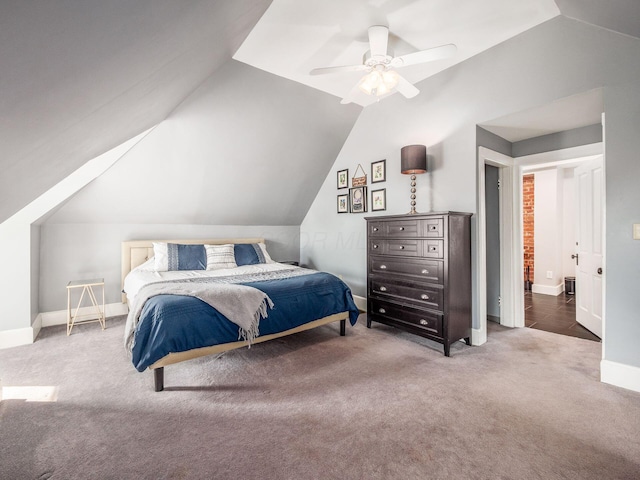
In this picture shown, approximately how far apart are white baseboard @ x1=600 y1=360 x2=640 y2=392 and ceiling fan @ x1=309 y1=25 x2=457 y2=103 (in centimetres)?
259

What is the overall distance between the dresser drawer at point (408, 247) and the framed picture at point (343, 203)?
3.88 ft

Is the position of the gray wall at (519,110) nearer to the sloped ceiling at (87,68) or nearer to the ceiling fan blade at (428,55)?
the ceiling fan blade at (428,55)

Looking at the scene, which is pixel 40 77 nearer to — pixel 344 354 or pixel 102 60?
pixel 102 60

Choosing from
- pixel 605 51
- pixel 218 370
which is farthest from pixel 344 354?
pixel 605 51

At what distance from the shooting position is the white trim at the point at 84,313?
3732mm

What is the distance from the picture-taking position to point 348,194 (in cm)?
459

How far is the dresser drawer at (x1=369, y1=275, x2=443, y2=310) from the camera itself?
115 inches

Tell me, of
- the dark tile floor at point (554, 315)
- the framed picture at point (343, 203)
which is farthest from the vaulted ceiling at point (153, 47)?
the dark tile floor at point (554, 315)

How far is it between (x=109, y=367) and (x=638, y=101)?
4.57 m

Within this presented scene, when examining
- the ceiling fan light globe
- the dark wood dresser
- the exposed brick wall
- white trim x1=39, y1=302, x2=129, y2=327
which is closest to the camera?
the ceiling fan light globe

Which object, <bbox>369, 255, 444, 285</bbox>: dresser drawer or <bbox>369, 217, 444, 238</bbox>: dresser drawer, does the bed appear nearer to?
<bbox>369, 255, 444, 285</bbox>: dresser drawer

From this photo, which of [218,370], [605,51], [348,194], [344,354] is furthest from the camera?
[348,194]

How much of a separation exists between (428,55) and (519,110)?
45.2 inches

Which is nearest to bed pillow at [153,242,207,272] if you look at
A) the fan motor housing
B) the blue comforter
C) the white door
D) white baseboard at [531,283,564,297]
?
the blue comforter
